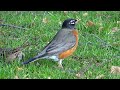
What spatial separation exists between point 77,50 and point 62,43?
0.63 m

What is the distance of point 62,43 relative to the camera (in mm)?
7133

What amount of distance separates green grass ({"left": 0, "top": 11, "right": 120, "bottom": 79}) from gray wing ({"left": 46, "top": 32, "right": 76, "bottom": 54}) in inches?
9.8

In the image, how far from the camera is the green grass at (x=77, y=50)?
6551 mm

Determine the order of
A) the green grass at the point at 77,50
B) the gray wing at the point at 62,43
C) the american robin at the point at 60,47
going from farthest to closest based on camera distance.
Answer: the gray wing at the point at 62,43
the american robin at the point at 60,47
the green grass at the point at 77,50

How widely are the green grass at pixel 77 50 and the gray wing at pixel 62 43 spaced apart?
0.82 feet

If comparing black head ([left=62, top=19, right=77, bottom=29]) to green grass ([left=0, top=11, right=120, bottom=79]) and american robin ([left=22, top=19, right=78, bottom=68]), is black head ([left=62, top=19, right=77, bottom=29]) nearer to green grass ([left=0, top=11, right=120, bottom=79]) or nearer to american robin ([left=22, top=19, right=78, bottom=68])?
american robin ([left=22, top=19, right=78, bottom=68])

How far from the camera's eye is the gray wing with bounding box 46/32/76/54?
22.8 ft

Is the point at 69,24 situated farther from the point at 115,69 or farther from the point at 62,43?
the point at 115,69

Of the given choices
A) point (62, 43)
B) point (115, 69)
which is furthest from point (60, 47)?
point (115, 69)

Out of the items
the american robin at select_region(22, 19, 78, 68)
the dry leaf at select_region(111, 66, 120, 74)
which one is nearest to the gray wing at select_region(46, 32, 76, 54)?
the american robin at select_region(22, 19, 78, 68)

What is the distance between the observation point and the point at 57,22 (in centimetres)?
909

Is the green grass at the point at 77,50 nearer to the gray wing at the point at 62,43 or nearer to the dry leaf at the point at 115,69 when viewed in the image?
the dry leaf at the point at 115,69

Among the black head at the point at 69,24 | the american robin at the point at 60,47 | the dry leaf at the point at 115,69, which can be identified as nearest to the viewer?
the dry leaf at the point at 115,69

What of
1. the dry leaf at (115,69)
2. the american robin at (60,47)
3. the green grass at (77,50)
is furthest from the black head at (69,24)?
the dry leaf at (115,69)
